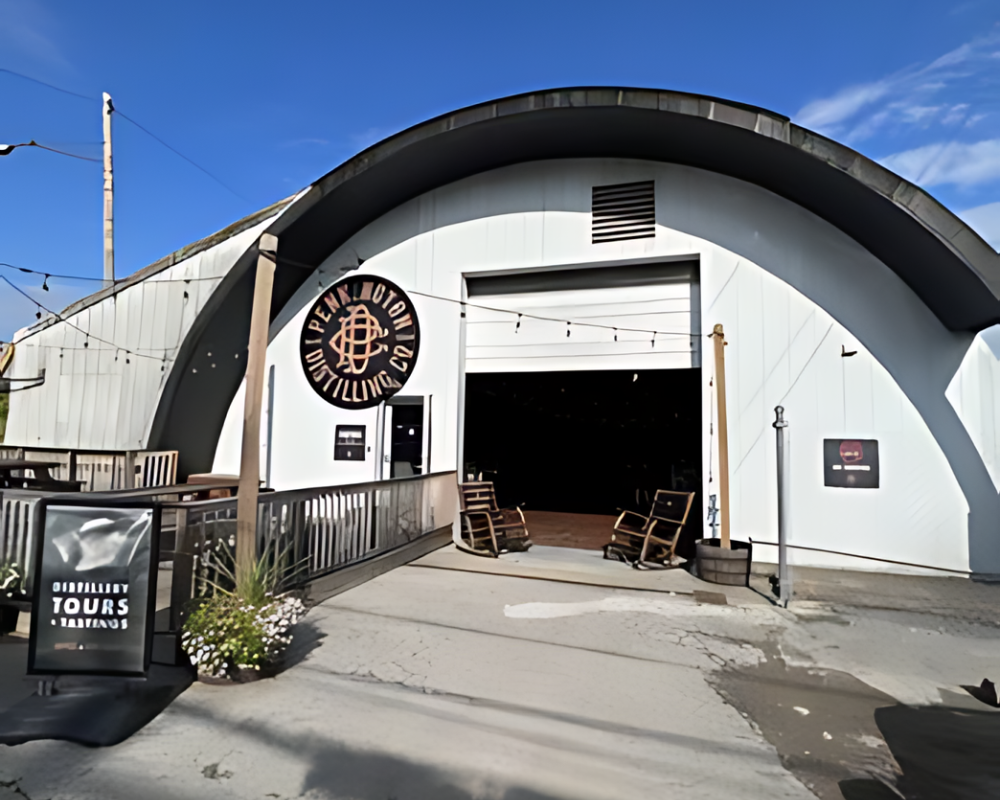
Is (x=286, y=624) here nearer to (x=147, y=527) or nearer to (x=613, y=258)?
(x=147, y=527)

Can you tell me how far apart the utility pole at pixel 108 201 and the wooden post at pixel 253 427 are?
13276 mm

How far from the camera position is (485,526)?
9203 mm

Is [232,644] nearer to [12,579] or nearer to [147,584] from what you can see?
[147,584]

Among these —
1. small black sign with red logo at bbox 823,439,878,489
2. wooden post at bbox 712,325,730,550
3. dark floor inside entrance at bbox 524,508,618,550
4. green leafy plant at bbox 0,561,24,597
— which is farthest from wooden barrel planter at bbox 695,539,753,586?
green leafy plant at bbox 0,561,24,597

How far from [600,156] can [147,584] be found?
27.7 feet

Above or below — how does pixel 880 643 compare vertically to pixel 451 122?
below

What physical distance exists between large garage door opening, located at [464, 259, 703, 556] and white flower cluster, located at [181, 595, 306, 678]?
627 cm

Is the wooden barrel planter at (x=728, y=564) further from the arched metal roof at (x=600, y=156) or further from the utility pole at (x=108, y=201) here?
the utility pole at (x=108, y=201)

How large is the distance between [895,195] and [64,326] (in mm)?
13885

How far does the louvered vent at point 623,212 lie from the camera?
9.07 m

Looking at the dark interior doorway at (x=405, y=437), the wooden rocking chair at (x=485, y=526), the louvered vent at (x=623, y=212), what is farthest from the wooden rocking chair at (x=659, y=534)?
the louvered vent at (x=623, y=212)

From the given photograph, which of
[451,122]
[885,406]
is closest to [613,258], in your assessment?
[451,122]

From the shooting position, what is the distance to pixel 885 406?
7828mm

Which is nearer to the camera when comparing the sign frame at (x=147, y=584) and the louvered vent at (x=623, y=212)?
the sign frame at (x=147, y=584)
